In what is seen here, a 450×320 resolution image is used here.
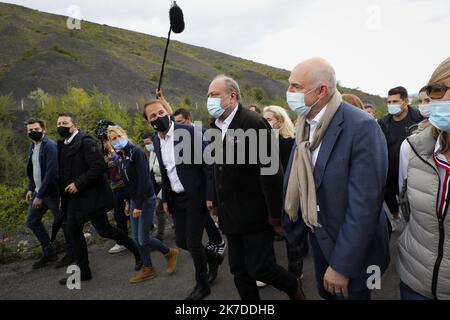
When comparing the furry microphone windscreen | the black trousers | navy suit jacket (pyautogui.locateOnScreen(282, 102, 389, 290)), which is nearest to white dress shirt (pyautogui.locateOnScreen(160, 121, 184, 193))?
the furry microphone windscreen

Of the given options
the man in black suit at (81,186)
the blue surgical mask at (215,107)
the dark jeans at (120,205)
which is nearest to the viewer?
the blue surgical mask at (215,107)

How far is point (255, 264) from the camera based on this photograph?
2830 millimetres

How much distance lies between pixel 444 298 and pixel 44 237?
16.7 ft

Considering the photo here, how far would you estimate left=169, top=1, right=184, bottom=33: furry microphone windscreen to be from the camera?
3.73m

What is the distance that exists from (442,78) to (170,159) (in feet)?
8.62

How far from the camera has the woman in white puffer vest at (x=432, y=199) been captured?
5.66 ft

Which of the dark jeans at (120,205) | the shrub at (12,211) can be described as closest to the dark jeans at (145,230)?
the dark jeans at (120,205)

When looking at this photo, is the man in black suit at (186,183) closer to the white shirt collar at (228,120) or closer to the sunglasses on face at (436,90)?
the white shirt collar at (228,120)

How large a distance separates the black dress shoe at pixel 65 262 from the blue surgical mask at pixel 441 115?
16.3 ft

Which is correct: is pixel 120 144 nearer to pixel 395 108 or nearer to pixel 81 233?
pixel 81 233
